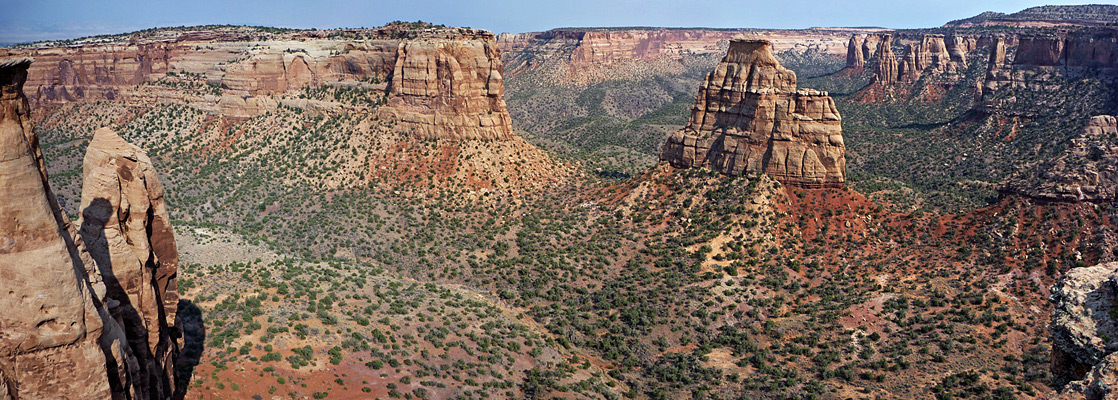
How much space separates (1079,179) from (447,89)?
50.2m

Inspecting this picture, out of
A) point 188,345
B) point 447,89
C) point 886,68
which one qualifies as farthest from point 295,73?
point 886,68

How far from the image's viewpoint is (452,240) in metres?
58.7

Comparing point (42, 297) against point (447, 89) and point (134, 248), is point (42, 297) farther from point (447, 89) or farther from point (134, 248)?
point (447, 89)

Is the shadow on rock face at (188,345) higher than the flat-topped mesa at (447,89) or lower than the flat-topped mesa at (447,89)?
lower

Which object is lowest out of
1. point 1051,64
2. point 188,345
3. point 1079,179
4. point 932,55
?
point 188,345

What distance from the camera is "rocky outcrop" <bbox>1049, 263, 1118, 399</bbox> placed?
16256 mm

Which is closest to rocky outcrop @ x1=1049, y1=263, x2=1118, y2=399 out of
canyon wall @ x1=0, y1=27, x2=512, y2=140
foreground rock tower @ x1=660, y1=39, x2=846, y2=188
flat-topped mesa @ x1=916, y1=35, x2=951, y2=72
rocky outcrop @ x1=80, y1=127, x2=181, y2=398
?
rocky outcrop @ x1=80, y1=127, x2=181, y2=398

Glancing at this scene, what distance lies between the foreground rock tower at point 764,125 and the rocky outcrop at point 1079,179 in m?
12.4

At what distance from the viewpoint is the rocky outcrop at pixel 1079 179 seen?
46.6 meters

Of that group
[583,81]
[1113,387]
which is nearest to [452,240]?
[1113,387]

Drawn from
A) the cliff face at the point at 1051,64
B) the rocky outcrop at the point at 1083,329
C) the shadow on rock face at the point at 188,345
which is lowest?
the shadow on rock face at the point at 188,345

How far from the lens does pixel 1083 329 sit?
17.5 metres

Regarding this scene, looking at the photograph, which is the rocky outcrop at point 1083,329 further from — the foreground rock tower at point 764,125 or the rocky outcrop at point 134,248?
the foreground rock tower at point 764,125

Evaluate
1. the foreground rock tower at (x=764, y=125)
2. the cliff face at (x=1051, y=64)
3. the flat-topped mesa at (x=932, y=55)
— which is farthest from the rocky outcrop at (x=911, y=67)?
the foreground rock tower at (x=764, y=125)
